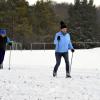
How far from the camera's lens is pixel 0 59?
21.2 m

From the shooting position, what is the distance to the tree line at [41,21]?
246 ft

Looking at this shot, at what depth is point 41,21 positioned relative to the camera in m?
83.5

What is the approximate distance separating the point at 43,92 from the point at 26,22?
66.8 m

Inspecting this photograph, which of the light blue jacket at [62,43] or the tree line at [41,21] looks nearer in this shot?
the light blue jacket at [62,43]

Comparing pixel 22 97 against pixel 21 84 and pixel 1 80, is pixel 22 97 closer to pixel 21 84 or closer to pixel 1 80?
pixel 21 84

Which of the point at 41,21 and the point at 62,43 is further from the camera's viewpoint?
the point at 41,21

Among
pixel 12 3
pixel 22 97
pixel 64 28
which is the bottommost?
pixel 22 97

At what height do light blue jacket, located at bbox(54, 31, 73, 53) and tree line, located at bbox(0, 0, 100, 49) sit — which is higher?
tree line, located at bbox(0, 0, 100, 49)

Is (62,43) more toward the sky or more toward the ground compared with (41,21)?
more toward the ground

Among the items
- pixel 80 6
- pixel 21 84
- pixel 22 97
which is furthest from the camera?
pixel 80 6

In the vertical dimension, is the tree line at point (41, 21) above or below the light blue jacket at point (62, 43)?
above

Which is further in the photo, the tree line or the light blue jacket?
the tree line

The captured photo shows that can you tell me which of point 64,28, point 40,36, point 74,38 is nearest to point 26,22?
point 40,36

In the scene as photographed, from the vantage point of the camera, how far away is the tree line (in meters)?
75.1
